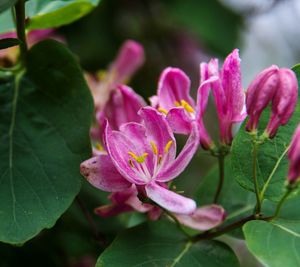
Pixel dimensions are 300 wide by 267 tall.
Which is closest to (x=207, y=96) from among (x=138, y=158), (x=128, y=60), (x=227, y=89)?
(x=227, y=89)

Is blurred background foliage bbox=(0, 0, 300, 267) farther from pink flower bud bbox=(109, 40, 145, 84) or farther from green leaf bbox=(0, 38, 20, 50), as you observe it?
green leaf bbox=(0, 38, 20, 50)

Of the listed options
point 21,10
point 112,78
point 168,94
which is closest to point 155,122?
point 168,94

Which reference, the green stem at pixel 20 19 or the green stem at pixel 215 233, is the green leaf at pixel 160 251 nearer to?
the green stem at pixel 215 233

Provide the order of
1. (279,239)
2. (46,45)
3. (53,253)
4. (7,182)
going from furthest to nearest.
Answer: (53,253)
(46,45)
(7,182)
(279,239)

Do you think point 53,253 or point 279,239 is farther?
point 53,253

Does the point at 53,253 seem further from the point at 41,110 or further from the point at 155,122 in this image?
the point at 155,122

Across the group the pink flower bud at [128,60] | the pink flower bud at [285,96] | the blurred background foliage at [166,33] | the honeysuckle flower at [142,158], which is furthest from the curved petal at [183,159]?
the blurred background foliage at [166,33]

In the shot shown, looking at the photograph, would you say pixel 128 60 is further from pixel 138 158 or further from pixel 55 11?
pixel 138 158
